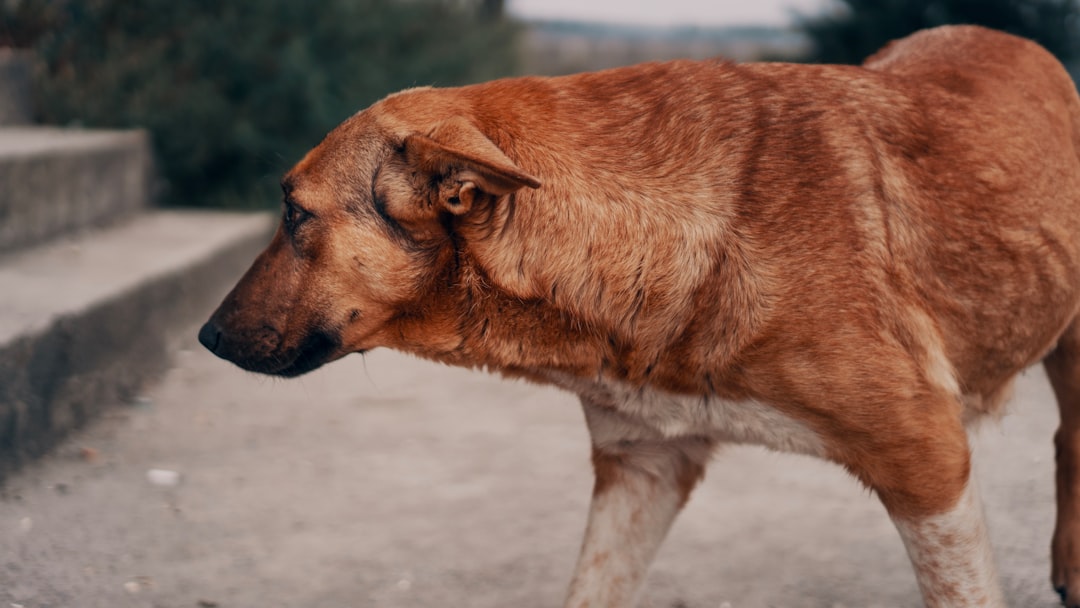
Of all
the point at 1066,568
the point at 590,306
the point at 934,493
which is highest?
the point at 590,306

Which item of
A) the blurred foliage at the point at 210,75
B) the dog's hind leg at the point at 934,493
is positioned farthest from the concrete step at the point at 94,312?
the dog's hind leg at the point at 934,493

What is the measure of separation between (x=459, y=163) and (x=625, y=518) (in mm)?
1070

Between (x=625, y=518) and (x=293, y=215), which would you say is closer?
(x=293, y=215)

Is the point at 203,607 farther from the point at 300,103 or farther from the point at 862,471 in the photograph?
the point at 300,103

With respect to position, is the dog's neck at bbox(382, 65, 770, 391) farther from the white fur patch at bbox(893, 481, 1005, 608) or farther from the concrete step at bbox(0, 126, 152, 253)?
the concrete step at bbox(0, 126, 152, 253)

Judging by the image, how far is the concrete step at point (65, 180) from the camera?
5.65 metres

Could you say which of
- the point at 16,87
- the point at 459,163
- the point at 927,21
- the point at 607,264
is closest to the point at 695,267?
the point at 607,264

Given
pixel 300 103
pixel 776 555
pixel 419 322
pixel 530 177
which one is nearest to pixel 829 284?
pixel 530 177

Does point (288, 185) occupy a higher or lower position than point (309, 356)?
higher

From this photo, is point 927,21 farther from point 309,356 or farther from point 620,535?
point 309,356

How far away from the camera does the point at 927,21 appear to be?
398 inches

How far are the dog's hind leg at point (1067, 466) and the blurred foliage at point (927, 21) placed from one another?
22.6 ft

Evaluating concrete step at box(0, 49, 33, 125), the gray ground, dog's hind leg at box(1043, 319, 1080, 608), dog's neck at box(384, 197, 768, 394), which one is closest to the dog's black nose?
dog's neck at box(384, 197, 768, 394)

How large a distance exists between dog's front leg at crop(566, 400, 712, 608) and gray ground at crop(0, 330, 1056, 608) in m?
0.36
